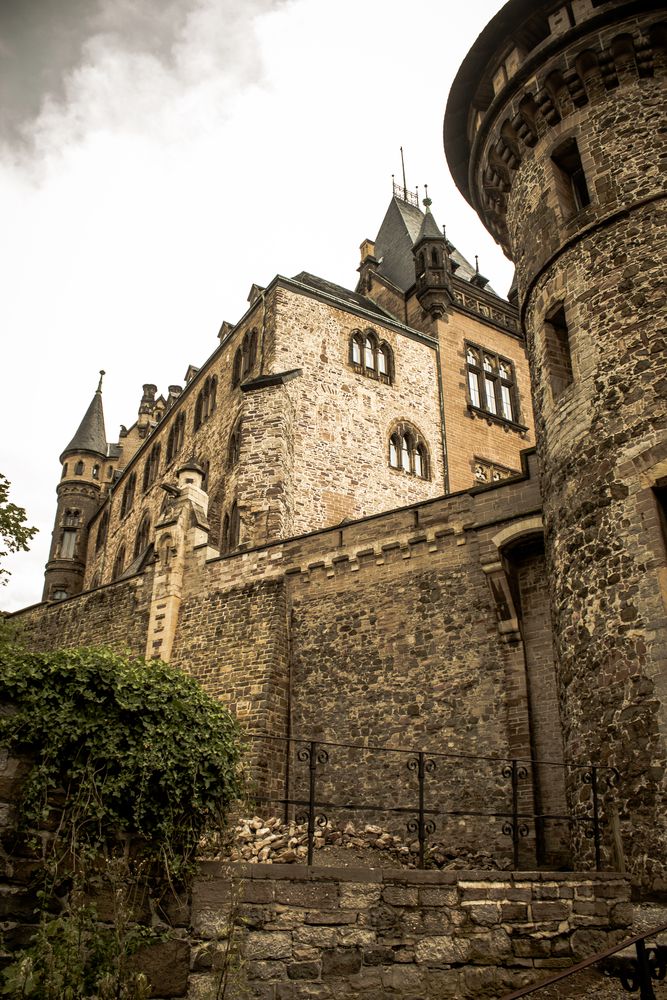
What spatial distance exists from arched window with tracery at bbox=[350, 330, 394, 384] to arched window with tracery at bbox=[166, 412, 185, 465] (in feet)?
27.7

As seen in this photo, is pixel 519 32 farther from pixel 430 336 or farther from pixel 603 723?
pixel 430 336

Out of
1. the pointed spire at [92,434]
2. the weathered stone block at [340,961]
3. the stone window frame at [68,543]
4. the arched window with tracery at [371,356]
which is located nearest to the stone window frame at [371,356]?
the arched window with tracery at [371,356]

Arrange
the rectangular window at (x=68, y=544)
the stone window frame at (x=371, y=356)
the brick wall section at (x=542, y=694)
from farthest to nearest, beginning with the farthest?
the rectangular window at (x=68, y=544) → the stone window frame at (x=371, y=356) → the brick wall section at (x=542, y=694)

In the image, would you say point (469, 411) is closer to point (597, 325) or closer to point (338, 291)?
point (338, 291)

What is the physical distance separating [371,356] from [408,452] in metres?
3.44

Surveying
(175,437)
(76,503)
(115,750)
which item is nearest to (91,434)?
(76,503)

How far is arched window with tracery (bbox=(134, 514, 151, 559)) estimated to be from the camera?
1353 inches

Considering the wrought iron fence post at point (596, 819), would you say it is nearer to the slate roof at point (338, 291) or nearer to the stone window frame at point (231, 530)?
the stone window frame at point (231, 530)

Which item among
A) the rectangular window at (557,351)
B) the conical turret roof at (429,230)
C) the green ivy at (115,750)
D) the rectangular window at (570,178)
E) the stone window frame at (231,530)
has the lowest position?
the green ivy at (115,750)

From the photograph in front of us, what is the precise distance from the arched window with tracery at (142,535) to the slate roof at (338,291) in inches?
465

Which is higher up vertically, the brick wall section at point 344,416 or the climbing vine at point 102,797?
the brick wall section at point 344,416

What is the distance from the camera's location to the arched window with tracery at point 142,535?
34.4m

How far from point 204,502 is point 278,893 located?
48.1 ft

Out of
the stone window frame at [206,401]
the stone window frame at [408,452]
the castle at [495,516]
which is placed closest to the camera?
the castle at [495,516]
